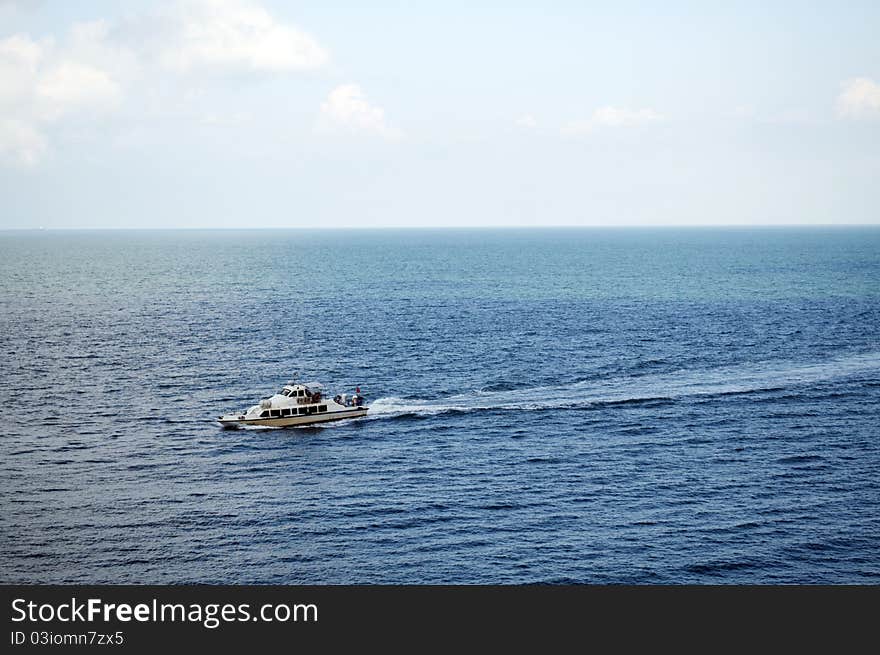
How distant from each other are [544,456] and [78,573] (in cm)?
5274

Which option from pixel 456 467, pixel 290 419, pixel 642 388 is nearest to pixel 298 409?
pixel 290 419

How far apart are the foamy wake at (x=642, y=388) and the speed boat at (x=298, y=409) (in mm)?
4027

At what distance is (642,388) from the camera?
13825 cm

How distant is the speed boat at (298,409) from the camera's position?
406ft

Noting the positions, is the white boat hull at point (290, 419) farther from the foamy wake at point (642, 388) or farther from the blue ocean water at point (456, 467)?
the foamy wake at point (642, 388)

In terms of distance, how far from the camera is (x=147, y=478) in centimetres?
10106

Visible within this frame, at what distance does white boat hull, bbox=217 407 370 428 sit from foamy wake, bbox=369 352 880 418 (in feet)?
9.65

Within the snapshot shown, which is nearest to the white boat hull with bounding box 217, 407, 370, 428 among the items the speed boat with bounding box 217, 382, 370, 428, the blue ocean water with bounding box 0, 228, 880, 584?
the speed boat with bounding box 217, 382, 370, 428

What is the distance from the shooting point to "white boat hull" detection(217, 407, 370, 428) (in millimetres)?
121438

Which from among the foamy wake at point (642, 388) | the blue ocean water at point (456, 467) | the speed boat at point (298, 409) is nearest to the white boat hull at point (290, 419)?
the speed boat at point (298, 409)

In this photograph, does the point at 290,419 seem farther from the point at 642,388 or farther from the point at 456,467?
the point at 642,388

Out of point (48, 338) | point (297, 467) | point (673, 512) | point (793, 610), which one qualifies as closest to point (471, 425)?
point (297, 467)

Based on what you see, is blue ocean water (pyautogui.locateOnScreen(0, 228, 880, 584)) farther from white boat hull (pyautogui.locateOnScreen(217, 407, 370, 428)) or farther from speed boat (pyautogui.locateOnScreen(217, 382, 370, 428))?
speed boat (pyautogui.locateOnScreen(217, 382, 370, 428))

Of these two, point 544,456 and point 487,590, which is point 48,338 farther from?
point 487,590
